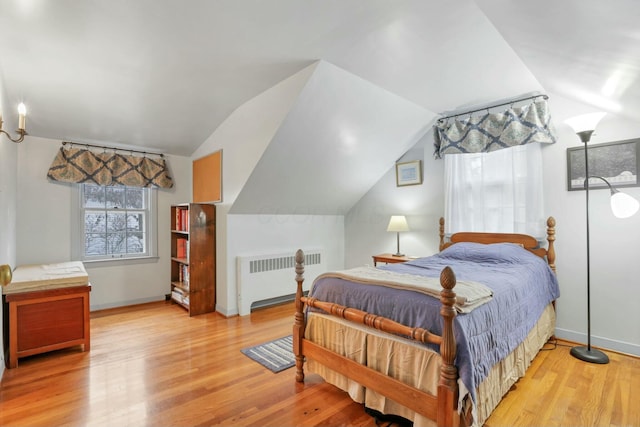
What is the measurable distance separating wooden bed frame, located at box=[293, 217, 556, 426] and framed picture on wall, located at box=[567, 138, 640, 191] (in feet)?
7.77

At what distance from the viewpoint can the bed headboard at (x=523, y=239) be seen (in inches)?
118

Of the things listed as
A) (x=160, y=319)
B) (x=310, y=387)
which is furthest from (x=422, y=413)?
(x=160, y=319)

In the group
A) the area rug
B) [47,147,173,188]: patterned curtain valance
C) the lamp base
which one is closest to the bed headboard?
the lamp base

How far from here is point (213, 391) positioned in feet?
6.93

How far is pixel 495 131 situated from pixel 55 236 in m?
5.05

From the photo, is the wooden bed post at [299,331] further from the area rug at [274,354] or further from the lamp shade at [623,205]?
the lamp shade at [623,205]

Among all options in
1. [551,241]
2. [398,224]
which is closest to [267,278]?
[398,224]

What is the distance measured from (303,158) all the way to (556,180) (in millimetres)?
2559

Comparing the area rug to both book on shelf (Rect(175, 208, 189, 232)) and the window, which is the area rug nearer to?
book on shelf (Rect(175, 208, 189, 232))

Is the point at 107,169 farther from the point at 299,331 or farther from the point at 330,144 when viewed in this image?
the point at 299,331

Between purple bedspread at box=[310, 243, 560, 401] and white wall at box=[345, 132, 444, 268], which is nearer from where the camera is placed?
purple bedspread at box=[310, 243, 560, 401]

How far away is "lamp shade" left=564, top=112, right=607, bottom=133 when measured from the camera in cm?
250

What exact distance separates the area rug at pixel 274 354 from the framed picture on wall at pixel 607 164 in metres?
3.03

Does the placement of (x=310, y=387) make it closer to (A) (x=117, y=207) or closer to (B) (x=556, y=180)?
(B) (x=556, y=180)
